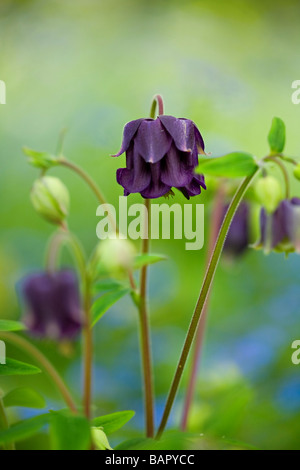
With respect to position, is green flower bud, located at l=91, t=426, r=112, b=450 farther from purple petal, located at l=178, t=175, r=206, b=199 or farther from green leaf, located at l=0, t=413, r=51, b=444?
purple petal, located at l=178, t=175, r=206, b=199

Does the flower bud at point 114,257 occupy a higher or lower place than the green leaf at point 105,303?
higher

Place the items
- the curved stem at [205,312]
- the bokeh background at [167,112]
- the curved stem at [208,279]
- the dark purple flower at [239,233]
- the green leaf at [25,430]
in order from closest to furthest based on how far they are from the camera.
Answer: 1. the green leaf at [25,430]
2. the curved stem at [208,279]
3. the curved stem at [205,312]
4. the dark purple flower at [239,233]
5. the bokeh background at [167,112]

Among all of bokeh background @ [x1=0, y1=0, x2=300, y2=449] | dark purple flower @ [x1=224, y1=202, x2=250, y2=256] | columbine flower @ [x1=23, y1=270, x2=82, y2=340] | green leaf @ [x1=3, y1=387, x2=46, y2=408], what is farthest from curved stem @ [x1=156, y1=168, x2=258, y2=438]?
bokeh background @ [x1=0, y1=0, x2=300, y2=449]

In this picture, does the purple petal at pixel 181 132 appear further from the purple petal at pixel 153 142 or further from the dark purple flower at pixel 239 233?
the dark purple flower at pixel 239 233

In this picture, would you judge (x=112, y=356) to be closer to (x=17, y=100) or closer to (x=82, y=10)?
(x=17, y=100)

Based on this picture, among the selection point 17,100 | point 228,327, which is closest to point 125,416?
point 228,327

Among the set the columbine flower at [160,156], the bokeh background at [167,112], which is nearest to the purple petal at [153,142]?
the columbine flower at [160,156]
